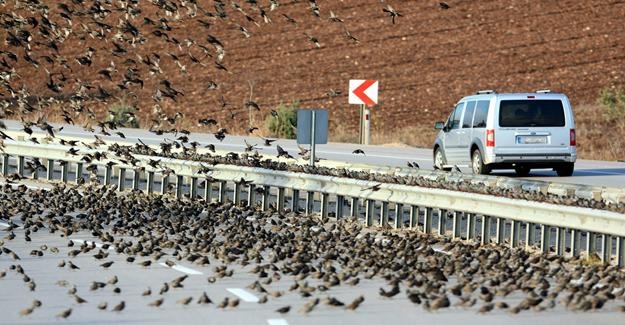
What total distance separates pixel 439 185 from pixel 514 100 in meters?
10.9

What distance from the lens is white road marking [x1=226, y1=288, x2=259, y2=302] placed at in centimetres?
1300

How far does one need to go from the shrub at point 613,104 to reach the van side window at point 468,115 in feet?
70.3

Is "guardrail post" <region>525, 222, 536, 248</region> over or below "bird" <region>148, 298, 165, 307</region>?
over

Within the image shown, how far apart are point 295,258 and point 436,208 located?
5184 millimetres

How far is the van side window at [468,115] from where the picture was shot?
31.6 metres

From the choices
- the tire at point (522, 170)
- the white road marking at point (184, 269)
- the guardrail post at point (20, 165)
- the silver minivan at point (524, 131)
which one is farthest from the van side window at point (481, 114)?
the white road marking at point (184, 269)

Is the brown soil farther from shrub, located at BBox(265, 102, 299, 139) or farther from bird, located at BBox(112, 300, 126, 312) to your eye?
bird, located at BBox(112, 300, 126, 312)

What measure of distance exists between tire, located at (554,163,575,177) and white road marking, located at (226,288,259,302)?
720 inches

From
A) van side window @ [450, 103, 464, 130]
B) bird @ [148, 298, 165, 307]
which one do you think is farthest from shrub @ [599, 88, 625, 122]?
bird @ [148, 298, 165, 307]

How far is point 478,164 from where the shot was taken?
1226 inches

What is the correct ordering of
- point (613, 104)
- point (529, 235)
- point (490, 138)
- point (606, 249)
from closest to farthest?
point (606, 249), point (529, 235), point (490, 138), point (613, 104)

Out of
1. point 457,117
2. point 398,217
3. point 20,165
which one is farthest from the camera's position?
point 457,117

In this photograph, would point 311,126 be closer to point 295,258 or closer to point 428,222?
point 428,222

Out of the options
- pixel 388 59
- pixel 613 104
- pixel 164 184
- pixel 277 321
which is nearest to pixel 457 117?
pixel 164 184
